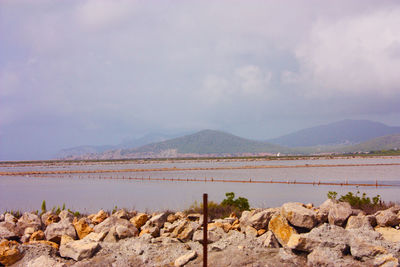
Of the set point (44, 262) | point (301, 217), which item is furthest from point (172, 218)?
point (301, 217)

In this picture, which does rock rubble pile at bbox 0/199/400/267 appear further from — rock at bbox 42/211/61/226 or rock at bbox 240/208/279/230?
rock at bbox 42/211/61/226

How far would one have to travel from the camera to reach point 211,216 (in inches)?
392

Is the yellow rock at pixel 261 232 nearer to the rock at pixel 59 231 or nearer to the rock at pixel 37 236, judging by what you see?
the rock at pixel 59 231

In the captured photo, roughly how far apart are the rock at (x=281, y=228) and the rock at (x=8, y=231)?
583cm

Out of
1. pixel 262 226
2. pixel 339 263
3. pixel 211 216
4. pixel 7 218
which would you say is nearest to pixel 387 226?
pixel 339 263

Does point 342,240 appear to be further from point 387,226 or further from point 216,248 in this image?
point 216,248

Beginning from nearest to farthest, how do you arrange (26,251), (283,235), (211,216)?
(283,235)
(26,251)
(211,216)

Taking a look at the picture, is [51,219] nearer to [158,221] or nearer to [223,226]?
[158,221]

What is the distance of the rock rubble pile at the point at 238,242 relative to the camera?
6070mm

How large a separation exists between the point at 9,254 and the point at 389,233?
708 centimetres

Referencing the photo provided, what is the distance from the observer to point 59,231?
8.09 meters

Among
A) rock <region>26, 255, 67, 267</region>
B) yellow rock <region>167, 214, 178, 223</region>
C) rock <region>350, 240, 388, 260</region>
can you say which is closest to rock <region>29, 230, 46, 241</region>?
rock <region>26, 255, 67, 267</region>

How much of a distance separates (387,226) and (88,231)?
A: 627 centimetres

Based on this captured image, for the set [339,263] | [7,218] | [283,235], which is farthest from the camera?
[7,218]
